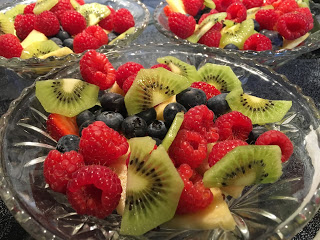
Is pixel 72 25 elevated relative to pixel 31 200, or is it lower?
elevated

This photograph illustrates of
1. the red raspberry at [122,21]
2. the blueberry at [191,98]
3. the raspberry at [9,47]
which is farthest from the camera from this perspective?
the red raspberry at [122,21]

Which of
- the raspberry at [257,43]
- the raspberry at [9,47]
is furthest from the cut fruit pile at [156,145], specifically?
the raspberry at [9,47]

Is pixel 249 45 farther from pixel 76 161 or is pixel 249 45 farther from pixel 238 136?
pixel 76 161

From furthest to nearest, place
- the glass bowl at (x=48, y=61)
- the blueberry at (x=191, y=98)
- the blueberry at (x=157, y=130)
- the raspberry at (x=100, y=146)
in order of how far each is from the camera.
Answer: the glass bowl at (x=48, y=61), the blueberry at (x=191, y=98), the blueberry at (x=157, y=130), the raspberry at (x=100, y=146)

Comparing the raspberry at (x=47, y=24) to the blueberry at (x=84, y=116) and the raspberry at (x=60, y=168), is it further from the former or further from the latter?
the raspberry at (x=60, y=168)

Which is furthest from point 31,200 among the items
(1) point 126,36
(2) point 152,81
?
(1) point 126,36

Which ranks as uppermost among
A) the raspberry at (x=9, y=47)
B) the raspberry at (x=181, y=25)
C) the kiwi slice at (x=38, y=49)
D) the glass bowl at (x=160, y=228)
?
the raspberry at (x=9, y=47)

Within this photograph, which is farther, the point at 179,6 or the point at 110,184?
the point at 179,6
